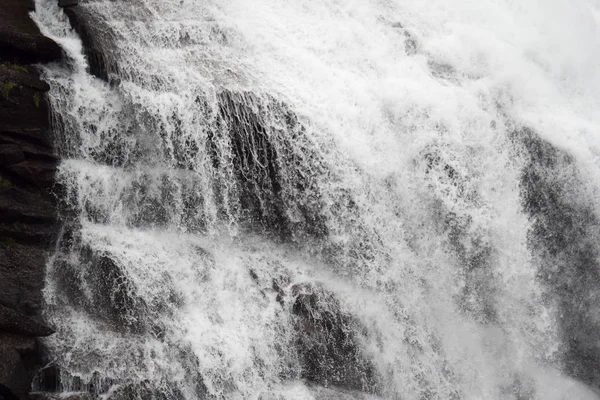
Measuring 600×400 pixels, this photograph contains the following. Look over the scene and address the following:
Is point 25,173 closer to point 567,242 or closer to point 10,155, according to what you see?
point 10,155

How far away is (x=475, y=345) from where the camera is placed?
10352 millimetres

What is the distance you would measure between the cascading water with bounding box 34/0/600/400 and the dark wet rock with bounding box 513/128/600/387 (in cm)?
4

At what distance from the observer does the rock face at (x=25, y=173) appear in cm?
812

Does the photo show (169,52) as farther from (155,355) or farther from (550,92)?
(550,92)

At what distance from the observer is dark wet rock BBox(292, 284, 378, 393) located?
29.9ft

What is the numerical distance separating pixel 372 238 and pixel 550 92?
5.29 meters

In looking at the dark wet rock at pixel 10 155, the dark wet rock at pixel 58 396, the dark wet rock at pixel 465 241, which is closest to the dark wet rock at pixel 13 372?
the dark wet rock at pixel 58 396

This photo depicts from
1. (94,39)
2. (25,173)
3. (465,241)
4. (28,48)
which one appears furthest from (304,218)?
(28,48)

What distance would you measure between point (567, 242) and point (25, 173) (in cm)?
843

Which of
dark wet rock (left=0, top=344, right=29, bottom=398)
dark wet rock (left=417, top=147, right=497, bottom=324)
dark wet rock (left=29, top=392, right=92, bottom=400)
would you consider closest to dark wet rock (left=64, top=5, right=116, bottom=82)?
dark wet rock (left=0, top=344, right=29, bottom=398)

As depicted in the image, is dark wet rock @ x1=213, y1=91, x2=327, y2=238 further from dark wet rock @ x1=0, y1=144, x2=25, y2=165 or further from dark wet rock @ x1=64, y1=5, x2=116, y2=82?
dark wet rock @ x1=0, y1=144, x2=25, y2=165

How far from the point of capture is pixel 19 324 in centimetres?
755

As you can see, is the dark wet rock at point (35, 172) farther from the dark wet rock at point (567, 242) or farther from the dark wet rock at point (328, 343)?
the dark wet rock at point (567, 242)

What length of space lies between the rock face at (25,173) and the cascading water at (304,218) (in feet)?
0.80
